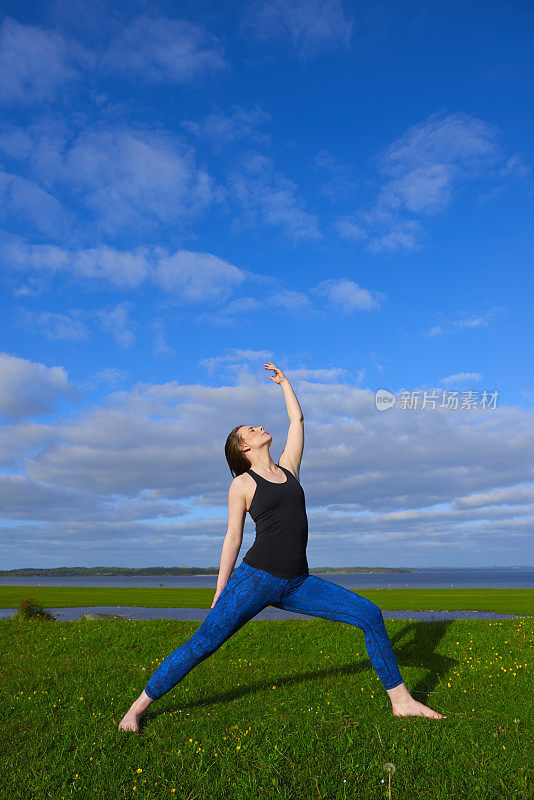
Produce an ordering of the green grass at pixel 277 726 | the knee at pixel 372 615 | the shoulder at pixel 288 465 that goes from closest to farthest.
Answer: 1. the green grass at pixel 277 726
2. the knee at pixel 372 615
3. the shoulder at pixel 288 465

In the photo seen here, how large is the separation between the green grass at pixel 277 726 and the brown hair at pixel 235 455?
275cm

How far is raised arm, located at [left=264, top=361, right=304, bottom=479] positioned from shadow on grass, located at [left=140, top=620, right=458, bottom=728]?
338 cm

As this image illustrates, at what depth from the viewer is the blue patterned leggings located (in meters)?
5.94

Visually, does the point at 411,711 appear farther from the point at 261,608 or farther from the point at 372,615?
the point at 261,608

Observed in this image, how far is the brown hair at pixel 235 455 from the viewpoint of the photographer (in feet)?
21.4

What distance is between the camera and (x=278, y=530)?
6.04 m

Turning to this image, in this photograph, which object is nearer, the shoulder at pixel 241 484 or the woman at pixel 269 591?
the woman at pixel 269 591

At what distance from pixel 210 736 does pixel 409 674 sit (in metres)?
4.22

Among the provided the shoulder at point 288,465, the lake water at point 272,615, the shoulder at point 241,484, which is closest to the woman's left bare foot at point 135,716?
the shoulder at point 241,484

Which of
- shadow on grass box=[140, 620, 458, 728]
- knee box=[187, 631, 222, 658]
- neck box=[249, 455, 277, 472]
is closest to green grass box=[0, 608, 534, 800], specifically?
shadow on grass box=[140, 620, 458, 728]

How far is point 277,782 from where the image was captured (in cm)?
471

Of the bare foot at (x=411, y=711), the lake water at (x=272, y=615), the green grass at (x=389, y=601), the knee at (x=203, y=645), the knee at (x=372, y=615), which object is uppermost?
the knee at (x=372, y=615)

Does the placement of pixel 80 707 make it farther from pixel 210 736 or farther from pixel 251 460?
pixel 251 460

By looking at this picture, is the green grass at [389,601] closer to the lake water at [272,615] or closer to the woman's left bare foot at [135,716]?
the lake water at [272,615]
